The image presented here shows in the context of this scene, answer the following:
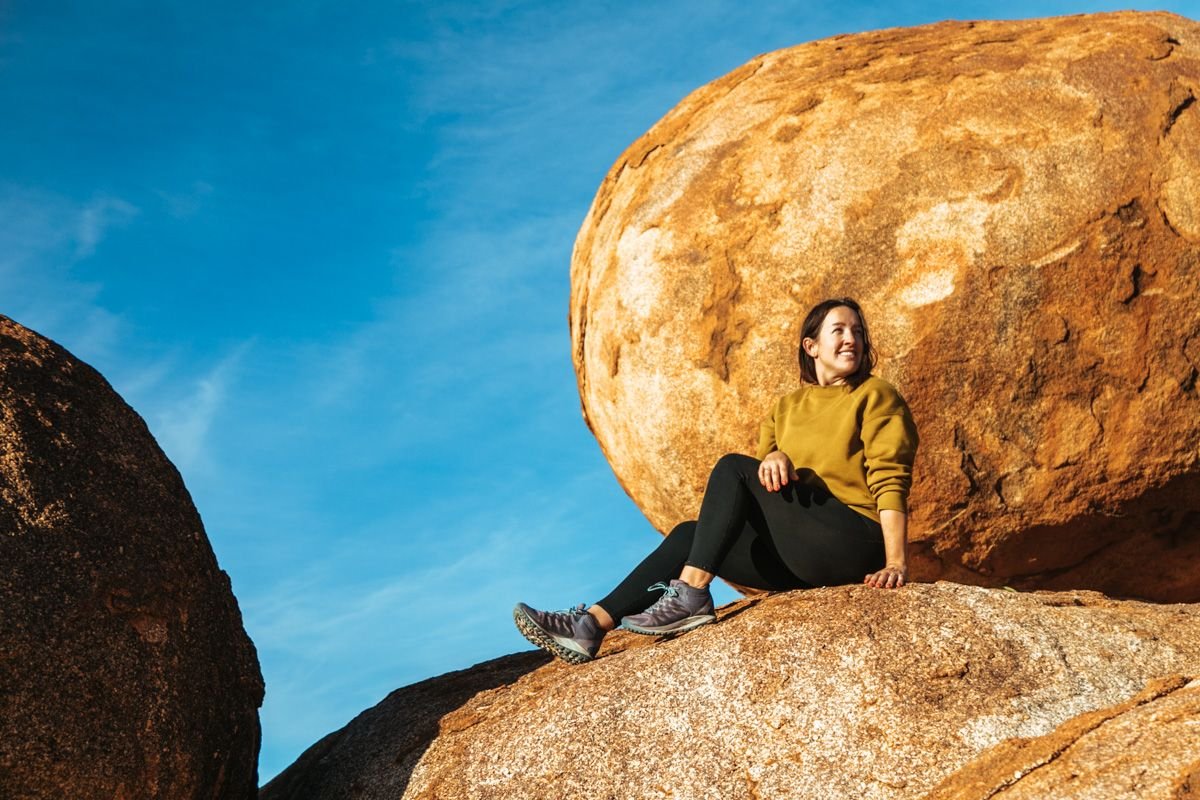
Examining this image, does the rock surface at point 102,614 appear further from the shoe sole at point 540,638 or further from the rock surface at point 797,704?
the shoe sole at point 540,638

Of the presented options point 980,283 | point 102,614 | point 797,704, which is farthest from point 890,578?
point 102,614

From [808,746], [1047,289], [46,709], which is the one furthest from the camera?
[1047,289]

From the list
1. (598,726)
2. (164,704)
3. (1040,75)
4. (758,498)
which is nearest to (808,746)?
(598,726)

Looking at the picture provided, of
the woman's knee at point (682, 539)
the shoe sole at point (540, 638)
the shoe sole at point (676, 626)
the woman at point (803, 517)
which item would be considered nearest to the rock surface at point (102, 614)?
the shoe sole at point (540, 638)

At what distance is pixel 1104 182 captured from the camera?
600 centimetres

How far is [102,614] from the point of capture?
4.27 metres

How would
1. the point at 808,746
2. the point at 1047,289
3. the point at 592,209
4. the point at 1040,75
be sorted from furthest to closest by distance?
the point at 592,209 < the point at 1040,75 < the point at 1047,289 < the point at 808,746

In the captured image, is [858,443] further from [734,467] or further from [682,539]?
[682,539]

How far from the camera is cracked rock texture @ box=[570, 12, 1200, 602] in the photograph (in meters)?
5.94

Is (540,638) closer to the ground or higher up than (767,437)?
closer to the ground

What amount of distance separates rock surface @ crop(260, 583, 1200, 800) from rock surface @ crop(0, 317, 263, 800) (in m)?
0.79

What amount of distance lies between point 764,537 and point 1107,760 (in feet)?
5.64

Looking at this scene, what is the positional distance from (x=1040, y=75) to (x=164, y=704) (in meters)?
4.71

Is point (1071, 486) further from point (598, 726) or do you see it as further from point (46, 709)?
point (46, 709)
